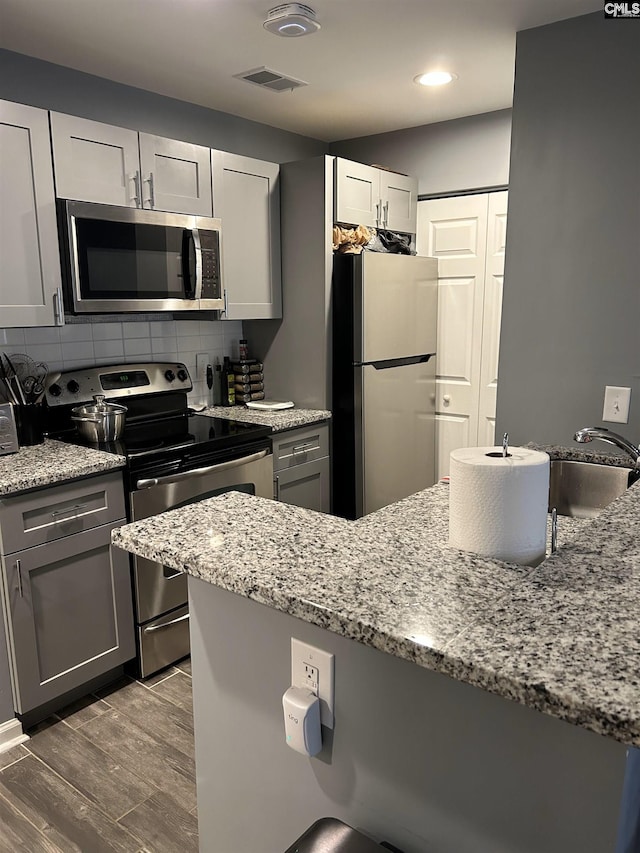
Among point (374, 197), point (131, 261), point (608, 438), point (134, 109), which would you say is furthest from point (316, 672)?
point (374, 197)

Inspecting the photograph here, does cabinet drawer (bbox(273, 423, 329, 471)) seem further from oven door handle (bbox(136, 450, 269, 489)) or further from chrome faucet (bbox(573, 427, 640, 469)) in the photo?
chrome faucet (bbox(573, 427, 640, 469))

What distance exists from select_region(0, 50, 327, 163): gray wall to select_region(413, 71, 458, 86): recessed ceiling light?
3.45ft

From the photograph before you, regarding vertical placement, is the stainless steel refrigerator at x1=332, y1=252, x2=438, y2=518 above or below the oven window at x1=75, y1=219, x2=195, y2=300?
below

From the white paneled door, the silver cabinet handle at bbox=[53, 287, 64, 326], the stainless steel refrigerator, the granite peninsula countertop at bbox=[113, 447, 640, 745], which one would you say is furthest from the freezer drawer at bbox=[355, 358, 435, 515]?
the granite peninsula countertop at bbox=[113, 447, 640, 745]

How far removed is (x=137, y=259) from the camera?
8.84ft

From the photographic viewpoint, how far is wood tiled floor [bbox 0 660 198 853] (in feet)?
6.06

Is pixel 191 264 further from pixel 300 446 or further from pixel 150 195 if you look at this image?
pixel 300 446

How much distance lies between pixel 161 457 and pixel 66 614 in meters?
0.65

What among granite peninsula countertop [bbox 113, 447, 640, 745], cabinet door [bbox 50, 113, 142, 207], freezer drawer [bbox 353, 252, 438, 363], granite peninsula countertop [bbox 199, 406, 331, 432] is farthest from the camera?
freezer drawer [bbox 353, 252, 438, 363]

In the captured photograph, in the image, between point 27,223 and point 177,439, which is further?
point 177,439

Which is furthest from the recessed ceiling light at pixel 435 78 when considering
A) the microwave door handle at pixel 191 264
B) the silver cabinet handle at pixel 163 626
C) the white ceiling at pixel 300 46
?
the silver cabinet handle at pixel 163 626

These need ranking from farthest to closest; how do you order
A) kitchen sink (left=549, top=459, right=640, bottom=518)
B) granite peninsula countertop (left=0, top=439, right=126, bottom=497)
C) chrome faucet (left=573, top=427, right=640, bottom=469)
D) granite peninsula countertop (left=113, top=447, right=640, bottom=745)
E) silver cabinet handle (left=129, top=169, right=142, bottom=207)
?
silver cabinet handle (left=129, top=169, right=142, bottom=207), granite peninsula countertop (left=0, top=439, right=126, bottom=497), kitchen sink (left=549, top=459, right=640, bottom=518), chrome faucet (left=573, top=427, right=640, bottom=469), granite peninsula countertop (left=113, top=447, right=640, bottom=745)

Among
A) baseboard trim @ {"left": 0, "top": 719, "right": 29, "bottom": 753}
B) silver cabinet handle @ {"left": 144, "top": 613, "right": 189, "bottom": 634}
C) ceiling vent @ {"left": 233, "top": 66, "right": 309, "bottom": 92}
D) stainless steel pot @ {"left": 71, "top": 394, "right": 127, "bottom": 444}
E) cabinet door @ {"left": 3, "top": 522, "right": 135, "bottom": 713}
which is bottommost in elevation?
baseboard trim @ {"left": 0, "top": 719, "right": 29, "bottom": 753}

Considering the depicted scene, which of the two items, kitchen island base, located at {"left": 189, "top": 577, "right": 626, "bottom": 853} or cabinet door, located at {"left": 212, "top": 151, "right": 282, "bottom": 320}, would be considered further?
cabinet door, located at {"left": 212, "top": 151, "right": 282, "bottom": 320}
